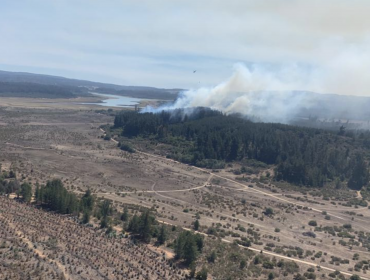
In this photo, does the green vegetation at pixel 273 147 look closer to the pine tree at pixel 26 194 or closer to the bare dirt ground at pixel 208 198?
the bare dirt ground at pixel 208 198

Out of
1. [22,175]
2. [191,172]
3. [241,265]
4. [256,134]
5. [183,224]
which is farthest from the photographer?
[256,134]

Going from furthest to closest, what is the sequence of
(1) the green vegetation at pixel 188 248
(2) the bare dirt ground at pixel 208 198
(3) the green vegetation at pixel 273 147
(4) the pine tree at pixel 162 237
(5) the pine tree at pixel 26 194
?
(3) the green vegetation at pixel 273 147, (5) the pine tree at pixel 26 194, (2) the bare dirt ground at pixel 208 198, (4) the pine tree at pixel 162 237, (1) the green vegetation at pixel 188 248

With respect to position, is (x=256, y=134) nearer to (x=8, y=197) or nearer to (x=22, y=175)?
(x=22, y=175)

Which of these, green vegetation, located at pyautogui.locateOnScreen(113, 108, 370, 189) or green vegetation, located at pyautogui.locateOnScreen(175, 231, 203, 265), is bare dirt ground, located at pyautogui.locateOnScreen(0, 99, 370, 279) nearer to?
green vegetation, located at pyautogui.locateOnScreen(175, 231, 203, 265)

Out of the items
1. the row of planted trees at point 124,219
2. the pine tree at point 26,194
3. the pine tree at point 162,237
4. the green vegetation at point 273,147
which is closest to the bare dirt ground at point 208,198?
the row of planted trees at point 124,219

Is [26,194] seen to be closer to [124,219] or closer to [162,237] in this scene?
[124,219]

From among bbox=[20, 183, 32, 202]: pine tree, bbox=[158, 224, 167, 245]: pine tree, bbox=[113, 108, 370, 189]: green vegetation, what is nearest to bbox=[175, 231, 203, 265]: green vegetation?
bbox=[158, 224, 167, 245]: pine tree

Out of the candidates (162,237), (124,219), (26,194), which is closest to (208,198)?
(124,219)

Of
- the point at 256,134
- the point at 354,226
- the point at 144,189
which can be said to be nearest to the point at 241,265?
the point at 354,226
